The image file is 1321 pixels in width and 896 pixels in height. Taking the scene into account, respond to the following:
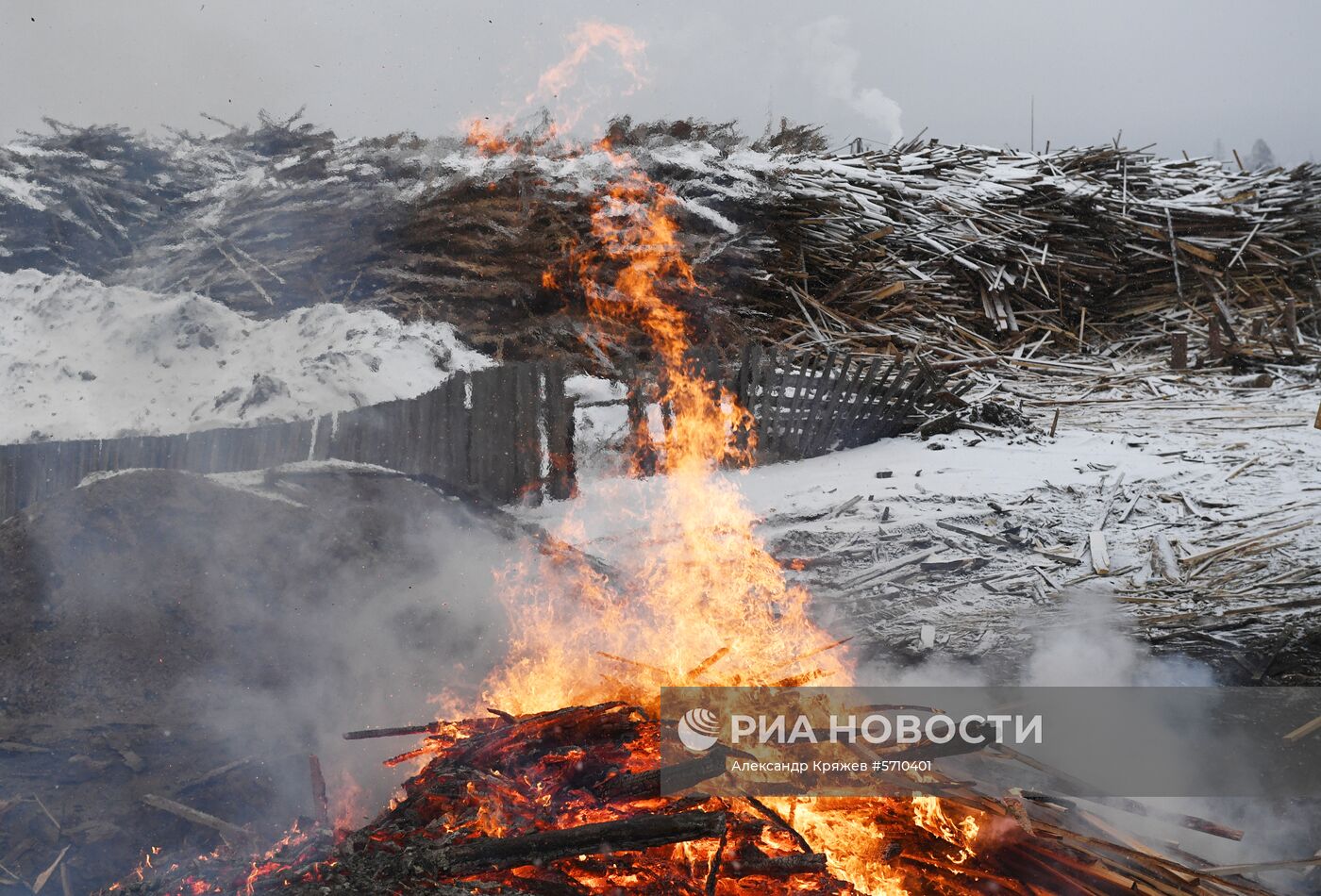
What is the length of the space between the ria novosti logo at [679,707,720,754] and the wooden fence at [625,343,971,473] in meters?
4.82

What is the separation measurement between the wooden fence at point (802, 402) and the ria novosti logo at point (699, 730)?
15.8 ft

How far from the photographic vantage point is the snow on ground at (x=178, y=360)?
830cm

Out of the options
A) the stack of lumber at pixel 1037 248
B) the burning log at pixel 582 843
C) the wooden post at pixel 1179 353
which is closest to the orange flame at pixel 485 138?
the stack of lumber at pixel 1037 248

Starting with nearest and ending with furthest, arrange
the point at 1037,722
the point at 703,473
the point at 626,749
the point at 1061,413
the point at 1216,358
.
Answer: the point at 626,749 → the point at 1037,722 → the point at 703,473 → the point at 1061,413 → the point at 1216,358

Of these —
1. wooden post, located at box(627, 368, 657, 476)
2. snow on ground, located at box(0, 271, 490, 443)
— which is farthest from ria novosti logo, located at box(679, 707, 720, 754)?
snow on ground, located at box(0, 271, 490, 443)

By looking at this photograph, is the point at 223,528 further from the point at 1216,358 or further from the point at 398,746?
the point at 1216,358

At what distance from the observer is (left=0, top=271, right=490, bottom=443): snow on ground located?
27.2ft

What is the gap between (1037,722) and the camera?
4.58 metres

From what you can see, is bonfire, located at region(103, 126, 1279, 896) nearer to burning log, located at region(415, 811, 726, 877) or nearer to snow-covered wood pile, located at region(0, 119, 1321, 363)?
burning log, located at region(415, 811, 726, 877)

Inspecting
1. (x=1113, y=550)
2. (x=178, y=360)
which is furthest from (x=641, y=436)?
(x=178, y=360)

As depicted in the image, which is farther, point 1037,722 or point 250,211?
point 250,211

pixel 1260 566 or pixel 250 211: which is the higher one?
pixel 250 211

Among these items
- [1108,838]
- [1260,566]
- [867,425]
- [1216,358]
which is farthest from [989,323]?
[1108,838]

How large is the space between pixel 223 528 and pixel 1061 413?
817 centimetres
